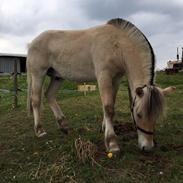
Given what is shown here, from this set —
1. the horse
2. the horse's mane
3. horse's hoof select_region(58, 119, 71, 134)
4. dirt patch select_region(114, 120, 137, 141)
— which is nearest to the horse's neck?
the horse

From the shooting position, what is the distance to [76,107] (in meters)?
12.5

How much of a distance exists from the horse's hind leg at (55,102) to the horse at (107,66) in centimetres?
2

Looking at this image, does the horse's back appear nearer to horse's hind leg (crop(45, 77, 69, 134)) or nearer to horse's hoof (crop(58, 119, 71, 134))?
horse's hind leg (crop(45, 77, 69, 134))

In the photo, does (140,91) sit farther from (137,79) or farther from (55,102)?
(55,102)

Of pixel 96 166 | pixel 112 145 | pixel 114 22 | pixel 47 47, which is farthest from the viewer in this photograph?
pixel 47 47


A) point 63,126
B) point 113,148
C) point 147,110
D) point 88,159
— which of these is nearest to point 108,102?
point 113,148

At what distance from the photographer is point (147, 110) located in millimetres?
5969

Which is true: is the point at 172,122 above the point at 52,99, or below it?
below

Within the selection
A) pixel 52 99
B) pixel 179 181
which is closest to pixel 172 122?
pixel 52 99

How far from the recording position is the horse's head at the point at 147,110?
19.5 ft

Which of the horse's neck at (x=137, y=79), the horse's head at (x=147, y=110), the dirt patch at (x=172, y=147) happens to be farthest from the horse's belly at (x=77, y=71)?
the dirt patch at (x=172, y=147)

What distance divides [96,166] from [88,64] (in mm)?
2191

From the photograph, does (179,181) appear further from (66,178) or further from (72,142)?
(72,142)

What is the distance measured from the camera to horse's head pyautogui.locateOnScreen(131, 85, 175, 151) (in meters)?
5.95
